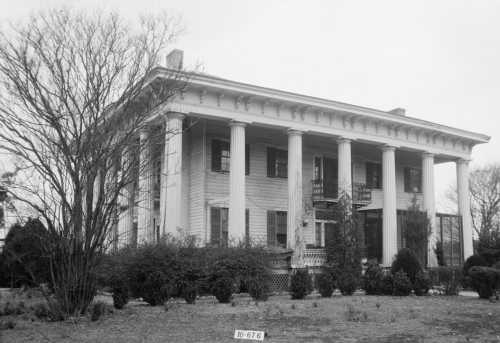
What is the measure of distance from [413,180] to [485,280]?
653 inches

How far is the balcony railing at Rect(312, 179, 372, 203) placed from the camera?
A: 27.2m

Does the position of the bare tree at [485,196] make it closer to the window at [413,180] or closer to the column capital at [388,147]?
the window at [413,180]

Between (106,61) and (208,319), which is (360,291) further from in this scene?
(106,61)

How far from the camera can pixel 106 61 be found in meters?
12.1

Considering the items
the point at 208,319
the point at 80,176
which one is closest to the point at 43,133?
the point at 80,176

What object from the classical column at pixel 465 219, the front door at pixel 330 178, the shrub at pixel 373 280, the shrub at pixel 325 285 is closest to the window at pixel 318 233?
the front door at pixel 330 178

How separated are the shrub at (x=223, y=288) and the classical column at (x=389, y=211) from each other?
14.1 m

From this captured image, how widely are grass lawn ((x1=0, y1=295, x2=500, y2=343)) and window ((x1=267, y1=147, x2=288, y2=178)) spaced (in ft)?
44.6

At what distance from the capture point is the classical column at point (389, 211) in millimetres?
27500

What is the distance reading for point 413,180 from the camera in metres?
33.5

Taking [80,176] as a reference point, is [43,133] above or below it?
above

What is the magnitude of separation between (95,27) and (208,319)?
647 cm

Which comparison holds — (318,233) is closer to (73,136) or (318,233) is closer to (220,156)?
(220,156)

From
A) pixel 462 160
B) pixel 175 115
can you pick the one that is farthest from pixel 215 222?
pixel 462 160
